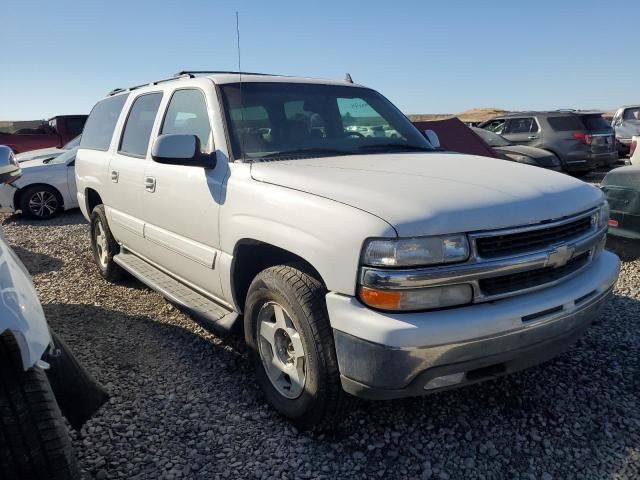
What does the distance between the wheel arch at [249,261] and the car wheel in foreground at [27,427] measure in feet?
4.23

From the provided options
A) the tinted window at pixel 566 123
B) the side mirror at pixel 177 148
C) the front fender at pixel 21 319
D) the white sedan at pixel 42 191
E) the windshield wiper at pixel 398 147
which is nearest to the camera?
the front fender at pixel 21 319

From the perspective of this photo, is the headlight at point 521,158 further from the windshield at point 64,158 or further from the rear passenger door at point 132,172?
the windshield at point 64,158

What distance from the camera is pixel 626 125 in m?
15.3

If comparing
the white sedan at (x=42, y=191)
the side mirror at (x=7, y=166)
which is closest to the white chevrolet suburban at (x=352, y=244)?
the side mirror at (x=7, y=166)

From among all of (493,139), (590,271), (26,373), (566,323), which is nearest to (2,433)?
(26,373)

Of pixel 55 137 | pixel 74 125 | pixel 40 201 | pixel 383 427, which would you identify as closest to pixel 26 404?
pixel 383 427

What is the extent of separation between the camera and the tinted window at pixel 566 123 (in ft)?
38.9

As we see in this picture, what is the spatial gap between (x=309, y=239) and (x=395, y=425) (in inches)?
47.0

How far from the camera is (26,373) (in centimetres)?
196

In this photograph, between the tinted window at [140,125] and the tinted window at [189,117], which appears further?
the tinted window at [140,125]

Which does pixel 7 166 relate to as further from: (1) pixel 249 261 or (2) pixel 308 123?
(2) pixel 308 123

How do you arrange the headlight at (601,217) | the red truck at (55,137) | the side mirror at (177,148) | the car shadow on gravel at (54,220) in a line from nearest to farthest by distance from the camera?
the headlight at (601,217), the side mirror at (177,148), the car shadow on gravel at (54,220), the red truck at (55,137)

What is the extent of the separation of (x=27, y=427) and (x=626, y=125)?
1746cm

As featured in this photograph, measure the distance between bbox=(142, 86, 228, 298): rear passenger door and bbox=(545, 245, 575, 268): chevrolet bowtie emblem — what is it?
188cm
